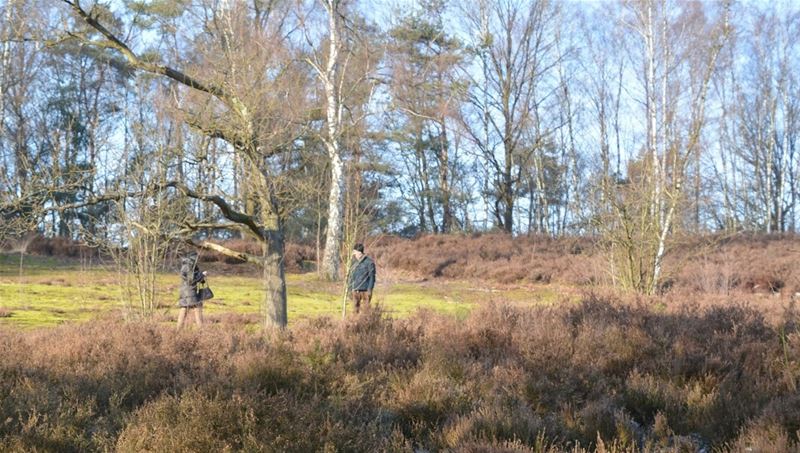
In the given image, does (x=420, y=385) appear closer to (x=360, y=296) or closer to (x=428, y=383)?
(x=428, y=383)

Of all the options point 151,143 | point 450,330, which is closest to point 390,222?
point 151,143

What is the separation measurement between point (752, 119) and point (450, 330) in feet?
126

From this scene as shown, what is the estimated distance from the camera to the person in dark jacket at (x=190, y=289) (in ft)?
37.7

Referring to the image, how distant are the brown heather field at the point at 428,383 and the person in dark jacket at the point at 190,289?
1.62 m

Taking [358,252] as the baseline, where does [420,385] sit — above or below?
below

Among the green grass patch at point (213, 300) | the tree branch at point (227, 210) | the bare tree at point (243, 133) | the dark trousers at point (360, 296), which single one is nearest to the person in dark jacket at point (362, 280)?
the dark trousers at point (360, 296)

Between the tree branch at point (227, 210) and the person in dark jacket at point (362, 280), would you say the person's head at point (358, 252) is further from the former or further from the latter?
the tree branch at point (227, 210)

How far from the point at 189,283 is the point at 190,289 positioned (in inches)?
5.4

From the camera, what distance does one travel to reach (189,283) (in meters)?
11.7

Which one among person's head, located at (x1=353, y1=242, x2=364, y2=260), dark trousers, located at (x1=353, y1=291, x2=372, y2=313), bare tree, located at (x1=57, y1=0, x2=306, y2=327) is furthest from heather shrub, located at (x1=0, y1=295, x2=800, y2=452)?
dark trousers, located at (x1=353, y1=291, x2=372, y2=313)

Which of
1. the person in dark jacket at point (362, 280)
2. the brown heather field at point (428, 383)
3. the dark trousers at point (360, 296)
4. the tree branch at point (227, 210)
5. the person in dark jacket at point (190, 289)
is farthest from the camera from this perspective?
the dark trousers at point (360, 296)

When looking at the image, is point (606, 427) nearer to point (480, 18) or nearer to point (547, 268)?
point (547, 268)

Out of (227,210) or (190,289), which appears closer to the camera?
(227,210)

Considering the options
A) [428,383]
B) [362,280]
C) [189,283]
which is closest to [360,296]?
[362,280]
